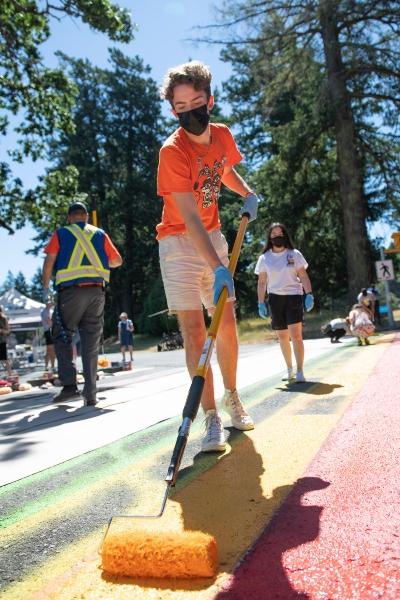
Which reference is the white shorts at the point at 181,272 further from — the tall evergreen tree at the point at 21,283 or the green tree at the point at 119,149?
the tall evergreen tree at the point at 21,283

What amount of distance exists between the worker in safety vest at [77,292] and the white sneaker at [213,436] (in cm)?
227

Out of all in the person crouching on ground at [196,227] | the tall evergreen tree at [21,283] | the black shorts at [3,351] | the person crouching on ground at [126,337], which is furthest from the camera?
the tall evergreen tree at [21,283]

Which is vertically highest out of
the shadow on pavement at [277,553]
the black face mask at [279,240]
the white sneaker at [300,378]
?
the black face mask at [279,240]

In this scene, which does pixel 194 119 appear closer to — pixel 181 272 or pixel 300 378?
pixel 181 272

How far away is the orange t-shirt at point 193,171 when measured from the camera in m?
2.89

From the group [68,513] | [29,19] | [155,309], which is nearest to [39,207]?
[29,19]

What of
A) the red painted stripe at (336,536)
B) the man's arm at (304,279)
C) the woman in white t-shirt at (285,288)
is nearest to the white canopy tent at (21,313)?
the woman in white t-shirt at (285,288)

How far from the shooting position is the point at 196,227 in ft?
9.22

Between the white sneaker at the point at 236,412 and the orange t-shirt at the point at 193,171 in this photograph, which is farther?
the white sneaker at the point at 236,412

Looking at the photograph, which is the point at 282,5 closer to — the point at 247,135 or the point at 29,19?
the point at 29,19

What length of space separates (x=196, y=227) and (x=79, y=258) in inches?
100

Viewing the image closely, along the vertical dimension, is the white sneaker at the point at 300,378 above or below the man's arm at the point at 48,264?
below

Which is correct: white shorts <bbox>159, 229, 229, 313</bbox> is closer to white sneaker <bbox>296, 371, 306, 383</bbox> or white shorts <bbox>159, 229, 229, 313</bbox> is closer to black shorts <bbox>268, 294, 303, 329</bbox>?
white sneaker <bbox>296, 371, 306, 383</bbox>

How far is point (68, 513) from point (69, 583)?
0.55m
